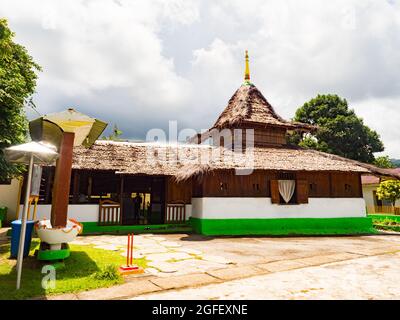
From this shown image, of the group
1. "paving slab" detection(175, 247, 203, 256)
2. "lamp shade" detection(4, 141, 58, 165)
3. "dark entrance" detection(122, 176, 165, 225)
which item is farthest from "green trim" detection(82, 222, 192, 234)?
"lamp shade" detection(4, 141, 58, 165)

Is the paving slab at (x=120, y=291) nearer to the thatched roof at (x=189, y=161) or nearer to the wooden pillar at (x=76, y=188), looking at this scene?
the thatched roof at (x=189, y=161)

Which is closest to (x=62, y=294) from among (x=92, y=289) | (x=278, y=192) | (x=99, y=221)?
(x=92, y=289)

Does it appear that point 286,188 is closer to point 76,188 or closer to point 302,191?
point 302,191

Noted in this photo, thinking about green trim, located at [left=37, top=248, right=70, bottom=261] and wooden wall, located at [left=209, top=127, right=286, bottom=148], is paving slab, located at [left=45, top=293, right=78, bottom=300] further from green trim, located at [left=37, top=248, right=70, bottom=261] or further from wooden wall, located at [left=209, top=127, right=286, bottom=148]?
wooden wall, located at [left=209, top=127, right=286, bottom=148]

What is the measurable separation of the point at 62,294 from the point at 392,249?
32.2 ft

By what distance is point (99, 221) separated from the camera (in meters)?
12.6

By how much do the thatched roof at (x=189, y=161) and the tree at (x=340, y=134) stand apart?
14.7 meters

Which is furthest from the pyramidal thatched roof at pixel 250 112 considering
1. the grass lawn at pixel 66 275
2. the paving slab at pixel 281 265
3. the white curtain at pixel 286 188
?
the grass lawn at pixel 66 275

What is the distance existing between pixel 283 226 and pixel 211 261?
291 inches

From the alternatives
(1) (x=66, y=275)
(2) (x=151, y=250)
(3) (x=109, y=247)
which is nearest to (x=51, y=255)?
(1) (x=66, y=275)

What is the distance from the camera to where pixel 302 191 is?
1355 cm

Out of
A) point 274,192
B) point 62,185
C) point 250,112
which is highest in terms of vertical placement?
point 250,112

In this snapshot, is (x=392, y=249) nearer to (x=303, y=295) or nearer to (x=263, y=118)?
(x=303, y=295)

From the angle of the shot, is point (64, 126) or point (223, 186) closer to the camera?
point (64, 126)
